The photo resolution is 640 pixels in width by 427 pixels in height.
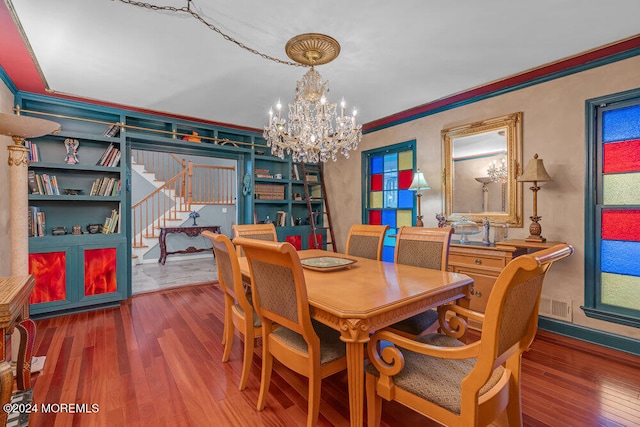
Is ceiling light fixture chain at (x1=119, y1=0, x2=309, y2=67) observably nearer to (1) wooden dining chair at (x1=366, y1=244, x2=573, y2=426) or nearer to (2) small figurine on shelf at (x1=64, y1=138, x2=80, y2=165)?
(1) wooden dining chair at (x1=366, y1=244, x2=573, y2=426)

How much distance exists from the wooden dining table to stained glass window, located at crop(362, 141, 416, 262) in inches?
89.8

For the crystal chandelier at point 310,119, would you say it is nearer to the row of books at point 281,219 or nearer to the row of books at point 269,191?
the row of books at point 269,191

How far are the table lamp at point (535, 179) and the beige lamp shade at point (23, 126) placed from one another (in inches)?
153

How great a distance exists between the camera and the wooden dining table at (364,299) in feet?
4.27

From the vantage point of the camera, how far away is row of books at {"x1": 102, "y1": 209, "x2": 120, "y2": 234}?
3.58 metres

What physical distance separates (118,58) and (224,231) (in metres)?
5.32

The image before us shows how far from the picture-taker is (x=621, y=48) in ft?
7.75

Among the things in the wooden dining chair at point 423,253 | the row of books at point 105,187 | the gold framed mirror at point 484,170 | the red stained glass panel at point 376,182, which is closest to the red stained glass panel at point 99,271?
the row of books at point 105,187

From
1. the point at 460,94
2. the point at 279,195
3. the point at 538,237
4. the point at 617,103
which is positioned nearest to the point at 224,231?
the point at 279,195

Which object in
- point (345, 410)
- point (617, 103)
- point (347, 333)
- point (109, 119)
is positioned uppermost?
point (109, 119)

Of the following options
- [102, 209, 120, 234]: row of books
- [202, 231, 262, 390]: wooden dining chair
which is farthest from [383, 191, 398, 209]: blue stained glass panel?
[102, 209, 120, 234]: row of books

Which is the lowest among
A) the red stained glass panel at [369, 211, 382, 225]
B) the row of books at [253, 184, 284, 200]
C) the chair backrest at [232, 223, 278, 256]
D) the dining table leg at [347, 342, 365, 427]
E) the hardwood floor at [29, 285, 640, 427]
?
the hardwood floor at [29, 285, 640, 427]

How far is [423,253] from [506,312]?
53.8 inches

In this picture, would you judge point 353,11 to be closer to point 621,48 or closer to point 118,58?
point 118,58
